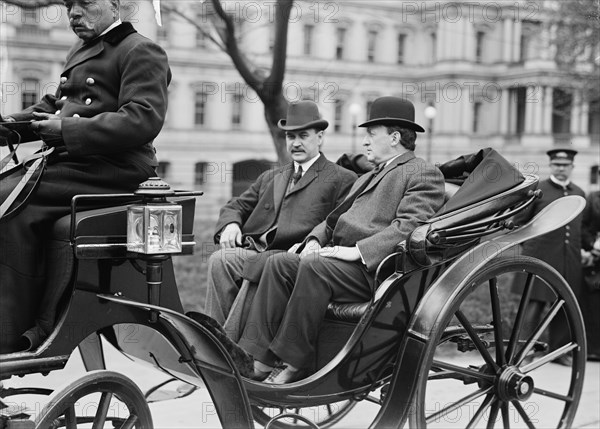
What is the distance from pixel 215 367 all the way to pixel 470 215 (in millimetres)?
1527

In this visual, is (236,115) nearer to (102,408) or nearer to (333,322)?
(333,322)

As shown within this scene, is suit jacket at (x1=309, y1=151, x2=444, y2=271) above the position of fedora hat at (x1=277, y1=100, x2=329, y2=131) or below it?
below

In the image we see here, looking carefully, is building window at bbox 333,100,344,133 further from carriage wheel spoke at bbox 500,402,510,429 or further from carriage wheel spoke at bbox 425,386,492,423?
carriage wheel spoke at bbox 425,386,492,423

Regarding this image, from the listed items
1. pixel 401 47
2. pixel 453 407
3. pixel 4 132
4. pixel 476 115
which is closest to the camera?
pixel 4 132

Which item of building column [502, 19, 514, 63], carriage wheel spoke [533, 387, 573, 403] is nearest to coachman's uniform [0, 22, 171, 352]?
carriage wheel spoke [533, 387, 573, 403]

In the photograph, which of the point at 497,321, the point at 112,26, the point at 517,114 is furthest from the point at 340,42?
the point at 112,26

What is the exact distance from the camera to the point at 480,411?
165 inches

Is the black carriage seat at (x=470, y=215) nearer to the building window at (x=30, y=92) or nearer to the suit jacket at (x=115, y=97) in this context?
the suit jacket at (x=115, y=97)

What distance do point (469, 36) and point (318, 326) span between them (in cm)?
5057

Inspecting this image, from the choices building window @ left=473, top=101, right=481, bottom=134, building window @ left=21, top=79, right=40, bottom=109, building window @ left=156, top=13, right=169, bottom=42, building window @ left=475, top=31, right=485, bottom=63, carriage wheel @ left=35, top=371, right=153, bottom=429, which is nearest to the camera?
carriage wheel @ left=35, top=371, right=153, bottom=429

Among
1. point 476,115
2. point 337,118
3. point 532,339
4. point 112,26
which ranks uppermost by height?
point 476,115

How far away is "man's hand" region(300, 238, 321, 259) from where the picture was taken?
14.4ft

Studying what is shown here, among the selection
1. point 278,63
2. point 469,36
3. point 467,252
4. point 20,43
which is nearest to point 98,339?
point 467,252

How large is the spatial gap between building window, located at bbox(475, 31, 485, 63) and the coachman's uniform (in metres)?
51.9
